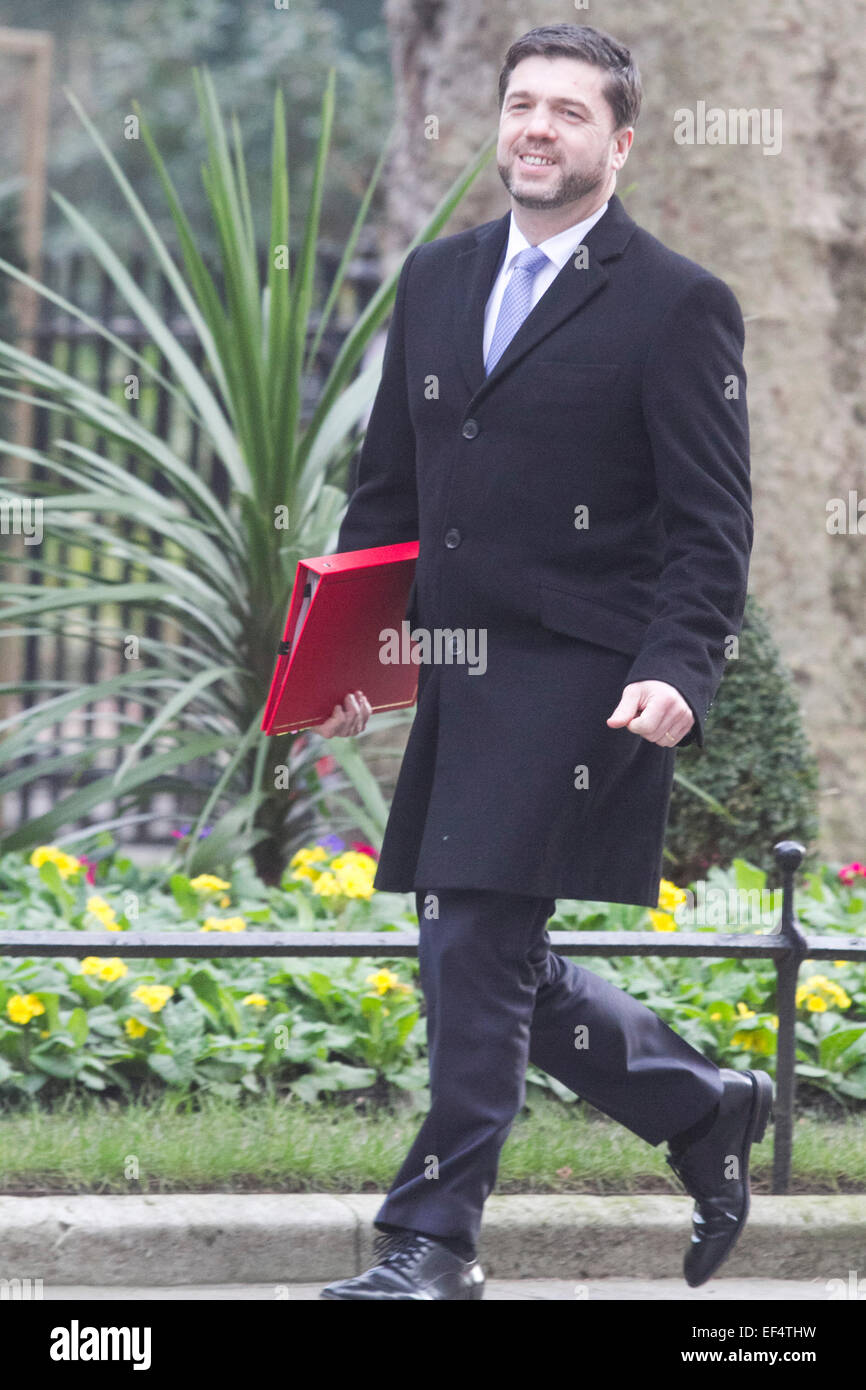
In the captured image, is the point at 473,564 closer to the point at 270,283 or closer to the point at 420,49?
the point at 270,283

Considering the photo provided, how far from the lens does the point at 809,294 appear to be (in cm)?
634

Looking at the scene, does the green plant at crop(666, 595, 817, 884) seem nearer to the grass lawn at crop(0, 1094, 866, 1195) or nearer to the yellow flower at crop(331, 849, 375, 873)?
the yellow flower at crop(331, 849, 375, 873)

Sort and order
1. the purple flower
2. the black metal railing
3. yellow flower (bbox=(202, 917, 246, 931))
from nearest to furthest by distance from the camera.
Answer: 1. the black metal railing
2. yellow flower (bbox=(202, 917, 246, 931))
3. the purple flower

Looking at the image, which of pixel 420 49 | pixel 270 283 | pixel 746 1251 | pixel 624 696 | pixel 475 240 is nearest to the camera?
pixel 624 696

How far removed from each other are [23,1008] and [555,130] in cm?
206

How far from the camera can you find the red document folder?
9.93ft

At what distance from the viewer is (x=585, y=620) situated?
288cm

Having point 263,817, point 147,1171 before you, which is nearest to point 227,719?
point 263,817

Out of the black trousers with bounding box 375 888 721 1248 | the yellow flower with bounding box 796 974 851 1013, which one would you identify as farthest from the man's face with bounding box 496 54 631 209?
the yellow flower with bounding box 796 974 851 1013

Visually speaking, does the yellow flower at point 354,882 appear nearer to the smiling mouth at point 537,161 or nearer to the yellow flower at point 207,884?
the yellow flower at point 207,884

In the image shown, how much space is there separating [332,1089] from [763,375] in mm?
3365

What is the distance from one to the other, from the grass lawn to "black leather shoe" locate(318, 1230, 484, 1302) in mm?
689

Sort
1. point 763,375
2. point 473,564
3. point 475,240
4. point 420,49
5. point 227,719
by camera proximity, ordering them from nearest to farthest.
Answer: point 473,564, point 475,240, point 227,719, point 763,375, point 420,49

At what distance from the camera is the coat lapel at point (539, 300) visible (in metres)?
2.93
